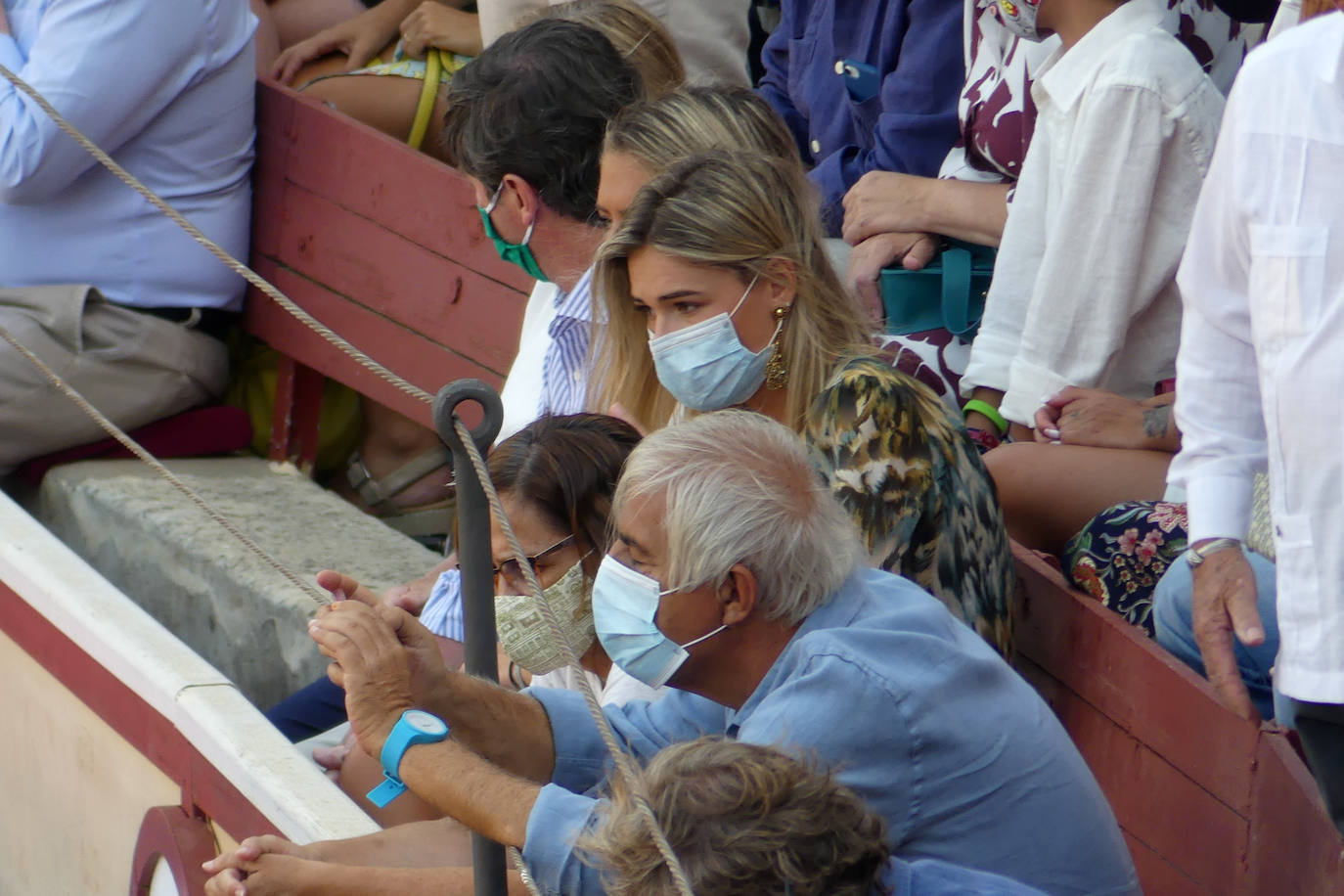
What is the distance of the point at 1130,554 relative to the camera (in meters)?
2.21

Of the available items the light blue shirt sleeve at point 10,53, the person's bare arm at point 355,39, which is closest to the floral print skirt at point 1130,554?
the person's bare arm at point 355,39

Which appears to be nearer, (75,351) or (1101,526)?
(1101,526)

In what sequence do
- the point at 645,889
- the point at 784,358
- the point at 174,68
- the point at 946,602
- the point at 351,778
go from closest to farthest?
the point at 645,889 → the point at 946,602 → the point at 784,358 → the point at 351,778 → the point at 174,68

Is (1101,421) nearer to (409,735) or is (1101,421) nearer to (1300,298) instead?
(1300,298)

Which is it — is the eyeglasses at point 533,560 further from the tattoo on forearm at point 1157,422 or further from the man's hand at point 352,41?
the man's hand at point 352,41

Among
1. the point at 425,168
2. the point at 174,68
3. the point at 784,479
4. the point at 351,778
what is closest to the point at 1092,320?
the point at 784,479

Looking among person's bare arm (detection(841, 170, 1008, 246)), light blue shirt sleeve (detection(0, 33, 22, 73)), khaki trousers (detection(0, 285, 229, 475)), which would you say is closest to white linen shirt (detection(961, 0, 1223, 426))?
person's bare arm (detection(841, 170, 1008, 246))

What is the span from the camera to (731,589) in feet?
6.02

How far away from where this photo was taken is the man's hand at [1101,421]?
8.02 ft

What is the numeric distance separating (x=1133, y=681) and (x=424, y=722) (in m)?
0.97

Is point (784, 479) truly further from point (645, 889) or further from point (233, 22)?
point (233, 22)

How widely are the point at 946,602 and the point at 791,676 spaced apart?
17.9 inches

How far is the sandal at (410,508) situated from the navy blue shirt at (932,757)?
8.89 feet

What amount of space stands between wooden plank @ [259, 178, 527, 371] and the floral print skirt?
1785 millimetres
